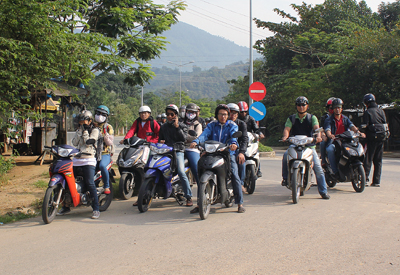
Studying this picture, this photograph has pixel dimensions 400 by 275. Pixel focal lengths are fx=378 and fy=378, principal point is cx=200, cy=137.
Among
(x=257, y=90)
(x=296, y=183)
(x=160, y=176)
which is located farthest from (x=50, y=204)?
(x=257, y=90)

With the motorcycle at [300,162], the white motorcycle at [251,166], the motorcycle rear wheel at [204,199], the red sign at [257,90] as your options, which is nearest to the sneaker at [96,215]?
the motorcycle rear wheel at [204,199]

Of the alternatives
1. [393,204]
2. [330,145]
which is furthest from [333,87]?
[393,204]

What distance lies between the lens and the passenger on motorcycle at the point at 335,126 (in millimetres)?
7906

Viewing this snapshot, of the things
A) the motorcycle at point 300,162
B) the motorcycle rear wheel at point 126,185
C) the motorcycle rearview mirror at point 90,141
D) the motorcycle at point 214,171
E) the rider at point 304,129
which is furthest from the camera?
the motorcycle rear wheel at point 126,185

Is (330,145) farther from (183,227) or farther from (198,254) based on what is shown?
(198,254)

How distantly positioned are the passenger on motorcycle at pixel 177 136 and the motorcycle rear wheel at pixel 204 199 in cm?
83

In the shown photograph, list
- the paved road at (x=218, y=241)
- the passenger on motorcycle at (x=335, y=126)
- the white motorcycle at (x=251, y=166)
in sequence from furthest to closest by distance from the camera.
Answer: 1. the passenger on motorcycle at (x=335, y=126)
2. the white motorcycle at (x=251, y=166)
3. the paved road at (x=218, y=241)

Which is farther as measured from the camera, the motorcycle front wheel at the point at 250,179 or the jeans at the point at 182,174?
the motorcycle front wheel at the point at 250,179

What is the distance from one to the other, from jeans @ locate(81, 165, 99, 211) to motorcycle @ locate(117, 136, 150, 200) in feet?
3.14

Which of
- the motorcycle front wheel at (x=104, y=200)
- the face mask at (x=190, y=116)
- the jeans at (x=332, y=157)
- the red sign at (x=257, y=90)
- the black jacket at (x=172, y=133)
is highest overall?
the red sign at (x=257, y=90)

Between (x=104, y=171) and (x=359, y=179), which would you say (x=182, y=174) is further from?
(x=359, y=179)

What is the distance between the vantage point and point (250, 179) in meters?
7.75

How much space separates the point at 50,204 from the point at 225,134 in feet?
9.48

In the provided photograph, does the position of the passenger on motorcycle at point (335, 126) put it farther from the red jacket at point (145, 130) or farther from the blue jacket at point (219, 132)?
the red jacket at point (145, 130)
